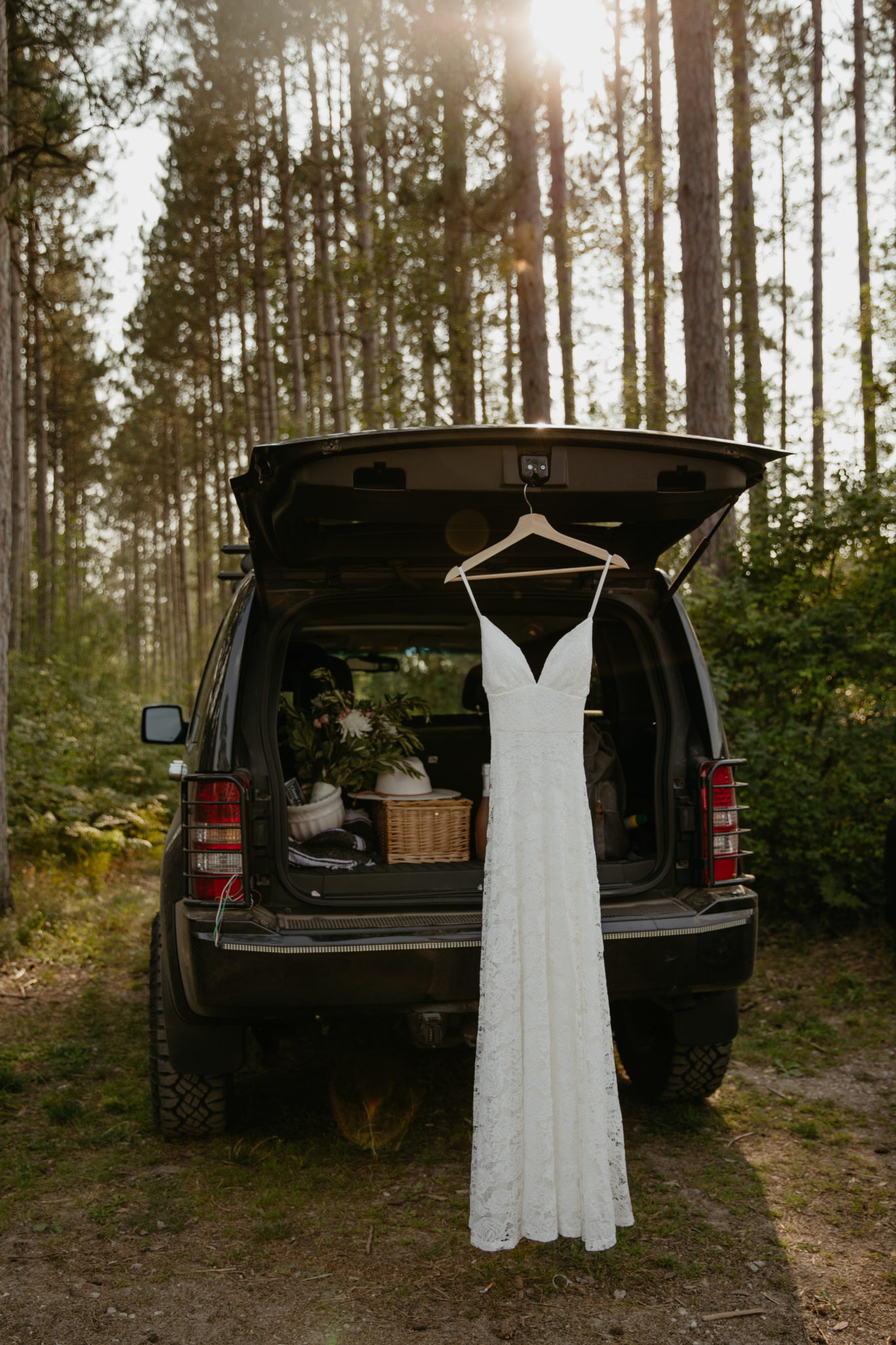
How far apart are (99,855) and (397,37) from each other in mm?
14452

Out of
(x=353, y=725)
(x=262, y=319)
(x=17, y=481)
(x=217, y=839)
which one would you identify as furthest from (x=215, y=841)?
(x=262, y=319)

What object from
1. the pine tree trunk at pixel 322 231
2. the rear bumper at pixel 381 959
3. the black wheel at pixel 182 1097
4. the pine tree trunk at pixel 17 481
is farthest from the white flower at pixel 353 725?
the pine tree trunk at pixel 322 231

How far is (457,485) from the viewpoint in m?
2.74

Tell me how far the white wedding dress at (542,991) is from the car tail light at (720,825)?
679 mm

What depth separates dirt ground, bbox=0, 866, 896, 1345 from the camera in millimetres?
2379

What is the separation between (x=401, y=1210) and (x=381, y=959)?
784mm

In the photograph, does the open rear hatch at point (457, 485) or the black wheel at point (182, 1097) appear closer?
the open rear hatch at point (457, 485)

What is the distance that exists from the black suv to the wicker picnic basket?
0.23ft

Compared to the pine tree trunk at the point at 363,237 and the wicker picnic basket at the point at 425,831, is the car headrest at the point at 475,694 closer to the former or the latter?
the wicker picnic basket at the point at 425,831

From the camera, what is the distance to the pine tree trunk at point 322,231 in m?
16.5

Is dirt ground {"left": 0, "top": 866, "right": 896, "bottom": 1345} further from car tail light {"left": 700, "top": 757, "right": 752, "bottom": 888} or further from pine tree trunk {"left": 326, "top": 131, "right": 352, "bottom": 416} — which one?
pine tree trunk {"left": 326, "top": 131, "right": 352, "bottom": 416}

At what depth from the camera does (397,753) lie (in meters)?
3.77

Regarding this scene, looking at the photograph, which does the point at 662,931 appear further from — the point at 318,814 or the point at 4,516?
the point at 4,516

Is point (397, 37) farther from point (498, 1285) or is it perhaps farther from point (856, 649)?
point (498, 1285)
